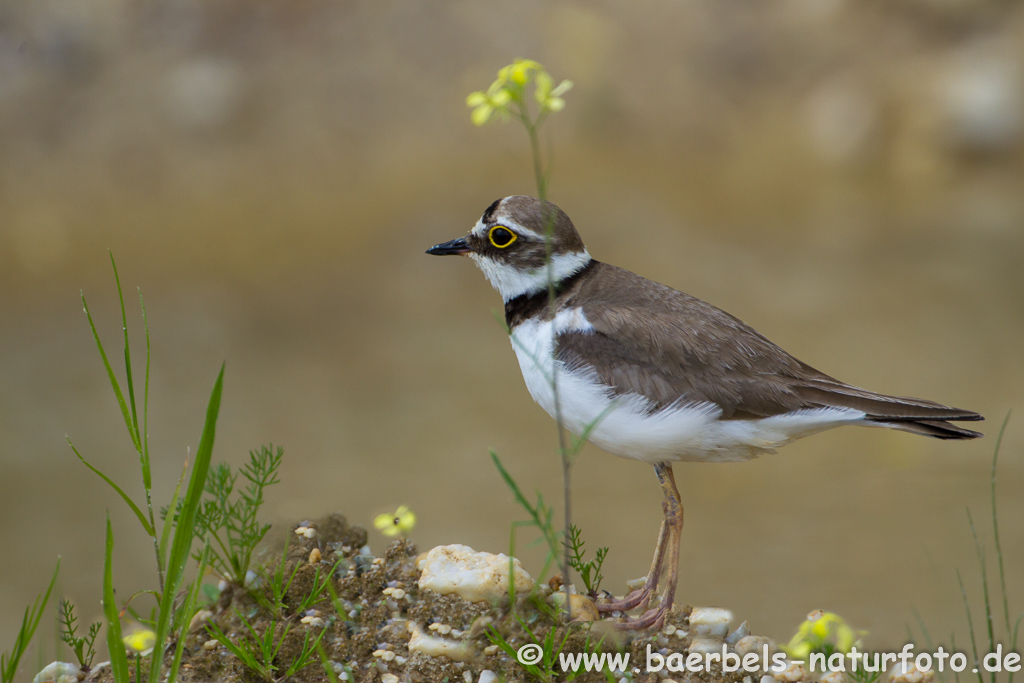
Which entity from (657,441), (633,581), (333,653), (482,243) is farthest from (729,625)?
(482,243)

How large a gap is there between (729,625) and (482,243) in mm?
1099

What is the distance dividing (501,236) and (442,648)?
3.10 feet

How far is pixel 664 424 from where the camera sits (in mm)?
1860

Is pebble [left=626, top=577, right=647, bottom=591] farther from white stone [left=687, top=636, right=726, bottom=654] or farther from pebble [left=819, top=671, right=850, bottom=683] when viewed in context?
pebble [left=819, top=671, right=850, bottom=683]

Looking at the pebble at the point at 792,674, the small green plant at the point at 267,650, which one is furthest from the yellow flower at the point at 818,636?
the small green plant at the point at 267,650

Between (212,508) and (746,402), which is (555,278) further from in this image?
(212,508)

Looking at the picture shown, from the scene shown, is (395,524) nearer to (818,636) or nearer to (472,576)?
(472,576)

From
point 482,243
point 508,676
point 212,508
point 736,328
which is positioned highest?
point 482,243

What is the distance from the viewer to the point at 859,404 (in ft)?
6.00

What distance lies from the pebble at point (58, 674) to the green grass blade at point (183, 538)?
1.60 feet

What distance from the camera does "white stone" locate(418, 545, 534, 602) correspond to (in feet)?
6.39

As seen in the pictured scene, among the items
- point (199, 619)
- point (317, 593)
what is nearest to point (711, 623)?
point (317, 593)

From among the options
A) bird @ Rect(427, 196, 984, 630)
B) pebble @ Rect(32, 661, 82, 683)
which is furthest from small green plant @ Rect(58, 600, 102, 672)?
bird @ Rect(427, 196, 984, 630)

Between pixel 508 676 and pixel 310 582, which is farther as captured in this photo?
pixel 310 582
